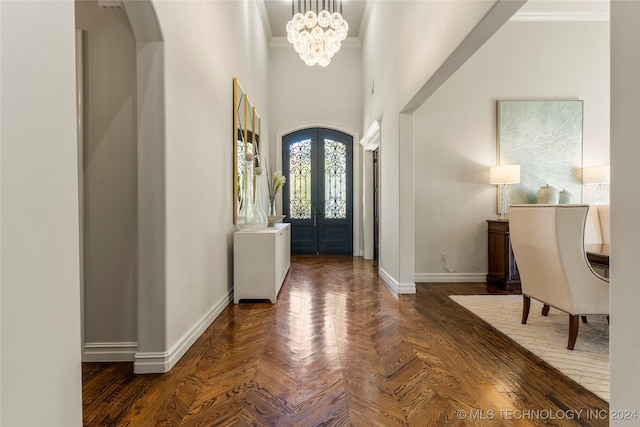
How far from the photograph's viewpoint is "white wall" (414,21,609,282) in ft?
15.6

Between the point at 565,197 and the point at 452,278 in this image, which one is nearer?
the point at 565,197

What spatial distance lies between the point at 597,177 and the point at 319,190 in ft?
15.5

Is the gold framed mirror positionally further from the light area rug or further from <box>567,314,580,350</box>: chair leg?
<box>567,314,580,350</box>: chair leg

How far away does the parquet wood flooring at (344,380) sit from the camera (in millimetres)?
1634

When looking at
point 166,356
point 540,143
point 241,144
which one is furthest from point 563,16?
point 166,356

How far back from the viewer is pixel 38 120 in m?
1.06

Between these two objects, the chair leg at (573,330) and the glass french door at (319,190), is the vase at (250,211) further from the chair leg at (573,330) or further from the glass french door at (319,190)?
the chair leg at (573,330)

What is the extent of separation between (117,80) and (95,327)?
5.21 ft

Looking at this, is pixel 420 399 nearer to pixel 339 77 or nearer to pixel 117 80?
pixel 117 80

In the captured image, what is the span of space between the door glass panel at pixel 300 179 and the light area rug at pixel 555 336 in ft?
13.9

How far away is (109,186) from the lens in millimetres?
2209

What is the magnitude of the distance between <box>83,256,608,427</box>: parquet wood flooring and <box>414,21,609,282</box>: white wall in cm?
180

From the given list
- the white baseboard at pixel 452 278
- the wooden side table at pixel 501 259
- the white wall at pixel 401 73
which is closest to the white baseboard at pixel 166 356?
the white wall at pixel 401 73

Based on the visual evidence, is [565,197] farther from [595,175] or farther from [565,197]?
[595,175]
